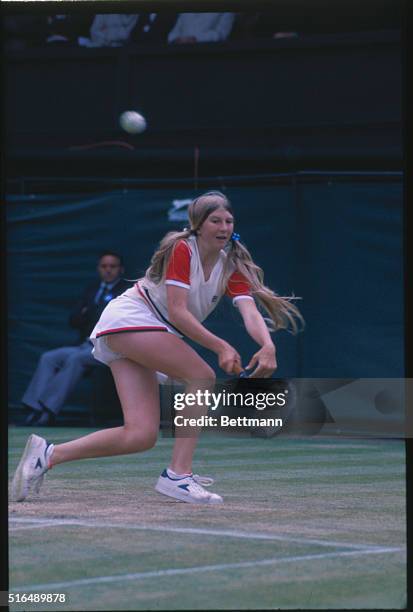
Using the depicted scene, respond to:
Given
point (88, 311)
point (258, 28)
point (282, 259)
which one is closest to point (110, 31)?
point (258, 28)

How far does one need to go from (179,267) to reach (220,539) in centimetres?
163

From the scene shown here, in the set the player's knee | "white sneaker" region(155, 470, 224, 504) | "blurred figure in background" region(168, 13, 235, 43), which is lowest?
"white sneaker" region(155, 470, 224, 504)

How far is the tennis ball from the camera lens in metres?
13.4

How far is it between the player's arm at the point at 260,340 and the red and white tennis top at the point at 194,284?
2.8 inches

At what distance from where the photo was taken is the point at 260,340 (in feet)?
21.7

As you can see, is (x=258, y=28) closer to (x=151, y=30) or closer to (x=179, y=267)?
(x=151, y=30)

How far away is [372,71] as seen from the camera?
13.0 meters

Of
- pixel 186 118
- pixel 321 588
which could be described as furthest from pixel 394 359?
pixel 321 588

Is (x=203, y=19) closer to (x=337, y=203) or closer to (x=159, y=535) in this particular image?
(x=337, y=203)

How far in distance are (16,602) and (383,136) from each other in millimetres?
9755

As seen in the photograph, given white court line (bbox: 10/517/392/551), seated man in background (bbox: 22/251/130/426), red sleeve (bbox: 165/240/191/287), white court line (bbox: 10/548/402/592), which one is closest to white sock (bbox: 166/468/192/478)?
white court line (bbox: 10/517/392/551)

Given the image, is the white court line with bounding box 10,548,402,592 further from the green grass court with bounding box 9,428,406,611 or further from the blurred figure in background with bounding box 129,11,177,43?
the blurred figure in background with bounding box 129,11,177,43

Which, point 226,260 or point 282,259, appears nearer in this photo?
point 226,260

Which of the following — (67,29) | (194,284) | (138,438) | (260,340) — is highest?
(67,29)
